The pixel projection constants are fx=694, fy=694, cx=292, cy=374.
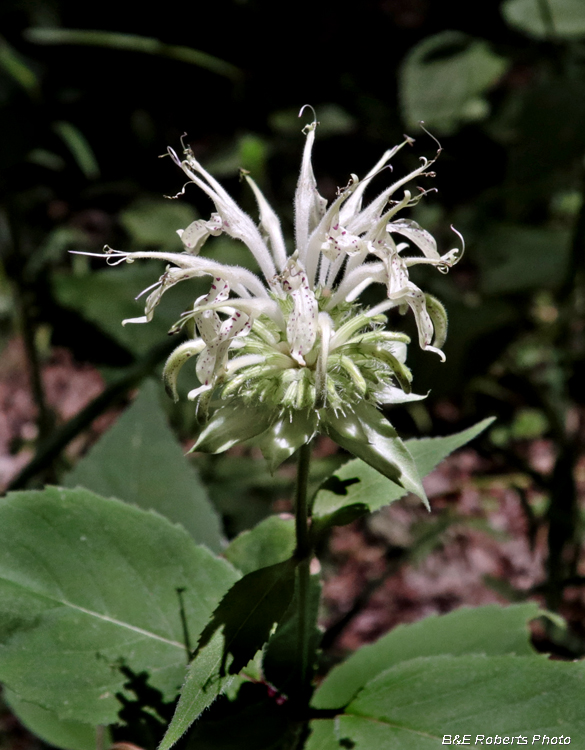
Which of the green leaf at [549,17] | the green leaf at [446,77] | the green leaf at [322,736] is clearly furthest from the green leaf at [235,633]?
the green leaf at [549,17]

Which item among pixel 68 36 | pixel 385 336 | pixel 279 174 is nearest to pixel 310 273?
pixel 385 336

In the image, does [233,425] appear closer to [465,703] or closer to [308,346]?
[308,346]

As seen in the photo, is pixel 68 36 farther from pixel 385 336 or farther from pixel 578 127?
pixel 385 336

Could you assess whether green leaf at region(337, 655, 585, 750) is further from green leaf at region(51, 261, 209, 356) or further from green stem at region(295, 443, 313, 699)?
green leaf at region(51, 261, 209, 356)

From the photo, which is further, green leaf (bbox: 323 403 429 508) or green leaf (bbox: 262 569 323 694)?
green leaf (bbox: 262 569 323 694)

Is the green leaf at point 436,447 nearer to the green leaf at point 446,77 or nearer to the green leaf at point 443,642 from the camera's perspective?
the green leaf at point 443,642

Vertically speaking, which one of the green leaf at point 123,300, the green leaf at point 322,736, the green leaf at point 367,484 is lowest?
the green leaf at point 322,736

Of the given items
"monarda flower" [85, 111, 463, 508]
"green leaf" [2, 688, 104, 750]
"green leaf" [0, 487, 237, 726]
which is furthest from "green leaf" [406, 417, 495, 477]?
"green leaf" [2, 688, 104, 750]
